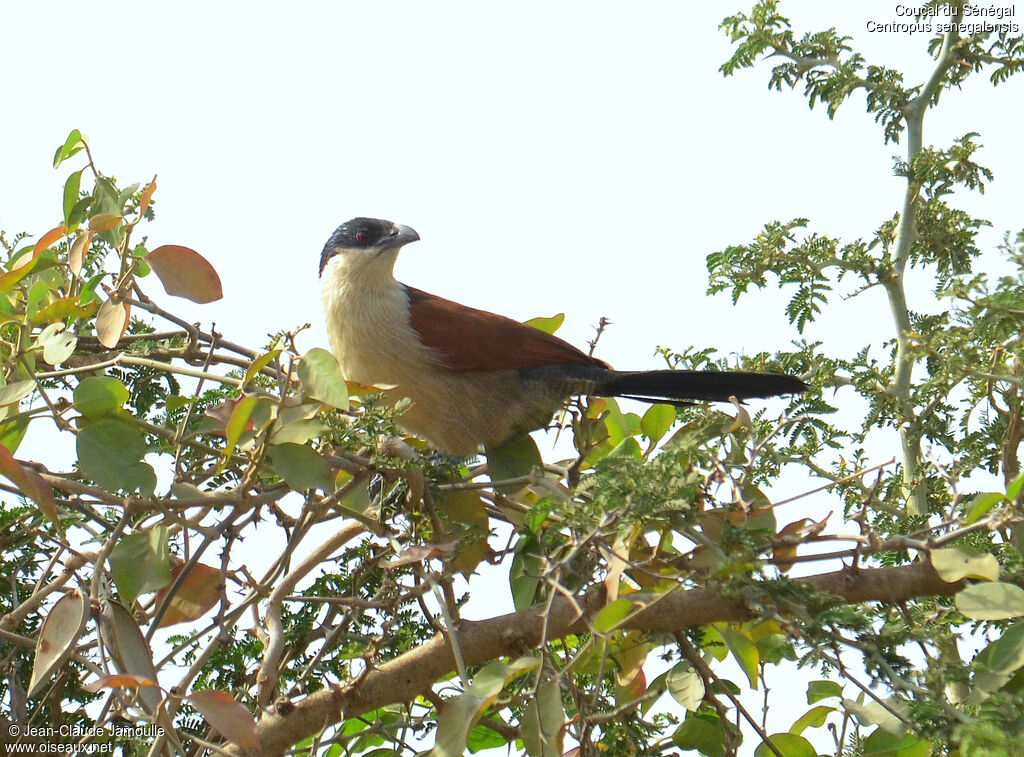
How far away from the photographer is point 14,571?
2.39m

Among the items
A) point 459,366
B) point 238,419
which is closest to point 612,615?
point 238,419

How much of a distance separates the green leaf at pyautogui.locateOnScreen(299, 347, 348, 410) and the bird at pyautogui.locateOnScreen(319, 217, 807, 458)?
1317mm

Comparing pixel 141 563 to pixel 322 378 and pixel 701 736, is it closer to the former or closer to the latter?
pixel 322 378

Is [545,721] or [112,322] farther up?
[112,322]

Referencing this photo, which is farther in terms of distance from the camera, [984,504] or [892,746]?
[892,746]

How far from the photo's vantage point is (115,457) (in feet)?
5.70

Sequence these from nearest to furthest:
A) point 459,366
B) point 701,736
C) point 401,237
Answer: point 701,736
point 459,366
point 401,237

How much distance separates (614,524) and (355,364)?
5.60ft

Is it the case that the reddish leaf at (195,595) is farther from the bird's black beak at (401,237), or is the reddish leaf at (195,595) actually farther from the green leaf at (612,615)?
the bird's black beak at (401,237)

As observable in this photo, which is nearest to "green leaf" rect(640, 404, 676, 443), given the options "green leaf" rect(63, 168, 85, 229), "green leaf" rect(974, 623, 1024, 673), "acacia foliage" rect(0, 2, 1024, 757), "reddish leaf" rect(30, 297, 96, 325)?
"acacia foliage" rect(0, 2, 1024, 757)

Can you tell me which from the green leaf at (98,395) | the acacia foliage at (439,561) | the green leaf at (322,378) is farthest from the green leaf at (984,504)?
the green leaf at (98,395)

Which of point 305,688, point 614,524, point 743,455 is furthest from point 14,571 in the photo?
point 743,455

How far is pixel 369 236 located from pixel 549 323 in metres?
0.90

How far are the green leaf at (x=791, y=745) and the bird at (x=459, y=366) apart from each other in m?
1.30
